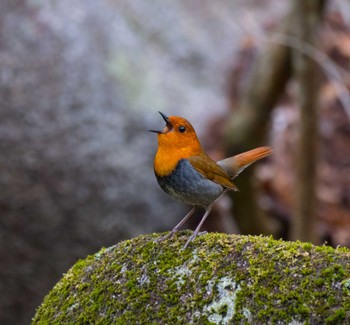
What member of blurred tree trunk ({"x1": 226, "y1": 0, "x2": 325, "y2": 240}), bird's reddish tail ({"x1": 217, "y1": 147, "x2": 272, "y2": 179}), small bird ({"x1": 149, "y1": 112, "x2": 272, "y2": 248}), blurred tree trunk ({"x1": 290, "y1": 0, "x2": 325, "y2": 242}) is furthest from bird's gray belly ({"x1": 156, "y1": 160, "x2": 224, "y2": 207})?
blurred tree trunk ({"x1": 226, "y1": 0, "x2": 325, "y2": 240})

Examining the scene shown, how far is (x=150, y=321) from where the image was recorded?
3.05m

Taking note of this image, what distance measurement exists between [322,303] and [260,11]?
7421 mm

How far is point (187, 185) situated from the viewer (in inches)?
154

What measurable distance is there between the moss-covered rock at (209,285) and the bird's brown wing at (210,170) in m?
0.60

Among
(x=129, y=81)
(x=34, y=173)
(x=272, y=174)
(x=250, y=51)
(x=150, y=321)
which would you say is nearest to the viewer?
(x=150, y=321)

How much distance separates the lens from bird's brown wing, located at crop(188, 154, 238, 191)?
13.1 ft

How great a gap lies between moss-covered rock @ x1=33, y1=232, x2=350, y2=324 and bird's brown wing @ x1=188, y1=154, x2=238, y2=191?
1.98 feet

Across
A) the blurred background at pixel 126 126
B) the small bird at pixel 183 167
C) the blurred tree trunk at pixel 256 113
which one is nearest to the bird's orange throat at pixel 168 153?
the small bird at pixel 183 167

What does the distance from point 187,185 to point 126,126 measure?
3.88 m

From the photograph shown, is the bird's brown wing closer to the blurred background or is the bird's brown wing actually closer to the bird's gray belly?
the bird's gray belly

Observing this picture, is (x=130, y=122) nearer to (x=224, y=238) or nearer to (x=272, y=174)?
(x=272, y=174)

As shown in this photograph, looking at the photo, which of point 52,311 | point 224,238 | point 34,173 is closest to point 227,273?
point 224,238

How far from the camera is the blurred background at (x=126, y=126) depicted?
729 cm

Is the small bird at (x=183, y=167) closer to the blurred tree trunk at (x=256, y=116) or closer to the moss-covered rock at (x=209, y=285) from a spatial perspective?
the moss-covered rock at (x=209, y=285)
